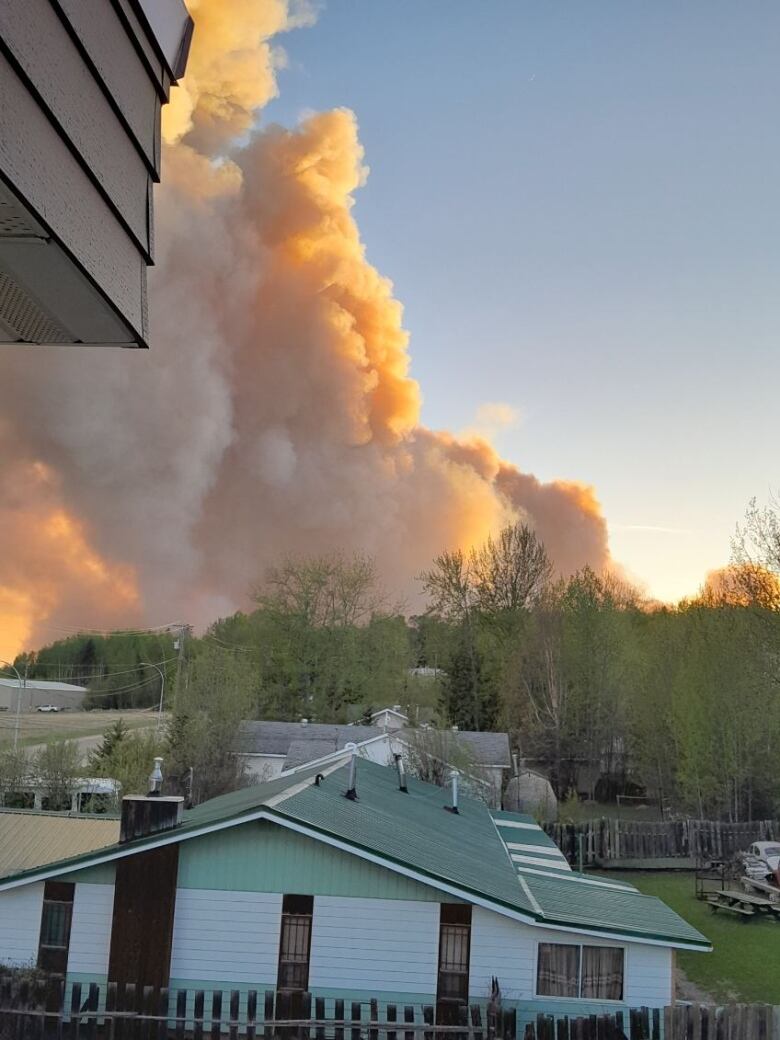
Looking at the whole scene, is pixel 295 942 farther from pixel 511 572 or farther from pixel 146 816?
pixel 511 572

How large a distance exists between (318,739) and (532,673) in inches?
562

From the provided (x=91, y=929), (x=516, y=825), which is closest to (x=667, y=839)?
(x=516, y=825)

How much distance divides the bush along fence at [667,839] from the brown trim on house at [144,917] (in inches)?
887

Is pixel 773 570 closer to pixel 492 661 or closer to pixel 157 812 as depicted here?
pixel 492 661

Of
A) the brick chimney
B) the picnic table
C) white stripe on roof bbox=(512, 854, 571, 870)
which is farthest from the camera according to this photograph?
the picnic table

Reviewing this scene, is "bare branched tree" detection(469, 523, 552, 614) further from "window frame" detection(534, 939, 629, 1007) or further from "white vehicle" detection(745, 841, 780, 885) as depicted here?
"window frame" detection(534, 939, 629, 1007)

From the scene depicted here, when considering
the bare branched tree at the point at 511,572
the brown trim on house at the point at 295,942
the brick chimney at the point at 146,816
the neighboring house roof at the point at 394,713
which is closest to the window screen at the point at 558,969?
the brown trim on house at the point at 295,942

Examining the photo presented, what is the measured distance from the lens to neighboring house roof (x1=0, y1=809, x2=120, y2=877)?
64.8ft

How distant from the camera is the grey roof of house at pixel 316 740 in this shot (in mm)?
41125

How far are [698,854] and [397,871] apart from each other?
2397 centimetres

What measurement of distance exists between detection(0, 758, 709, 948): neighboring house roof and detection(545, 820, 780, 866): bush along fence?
A: 46.0ft

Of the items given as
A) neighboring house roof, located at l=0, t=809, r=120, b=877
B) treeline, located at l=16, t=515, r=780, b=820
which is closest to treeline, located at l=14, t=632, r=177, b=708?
treeline, located at l=16, t=515, r=780, b=820

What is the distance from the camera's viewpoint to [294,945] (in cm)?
1470

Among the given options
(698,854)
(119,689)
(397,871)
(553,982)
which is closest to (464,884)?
(397,871)
